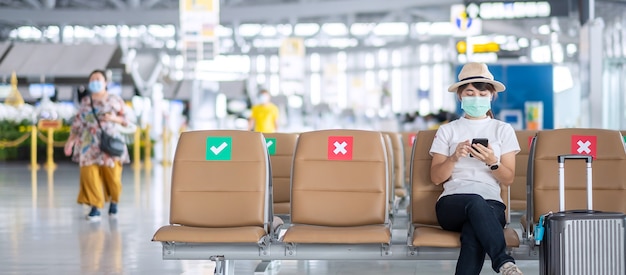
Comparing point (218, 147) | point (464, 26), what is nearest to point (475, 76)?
point (218, 147)

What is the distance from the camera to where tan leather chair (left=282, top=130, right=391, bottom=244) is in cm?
577

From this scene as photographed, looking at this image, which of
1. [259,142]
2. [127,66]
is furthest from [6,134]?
[259,142]

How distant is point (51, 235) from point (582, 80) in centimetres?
738

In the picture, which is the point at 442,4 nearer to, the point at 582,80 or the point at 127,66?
the point at 127,66

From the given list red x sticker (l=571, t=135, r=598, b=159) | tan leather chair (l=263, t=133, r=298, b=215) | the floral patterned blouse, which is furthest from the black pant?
the floral patterned blouse

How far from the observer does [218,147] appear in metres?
5.90

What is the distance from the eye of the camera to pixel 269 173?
5.83m

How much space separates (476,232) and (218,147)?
1701 mm

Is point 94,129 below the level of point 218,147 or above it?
above

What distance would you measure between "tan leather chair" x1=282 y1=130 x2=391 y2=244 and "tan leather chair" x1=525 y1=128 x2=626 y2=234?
0.88 metres

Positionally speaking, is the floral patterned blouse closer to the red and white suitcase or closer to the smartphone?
the smartphone

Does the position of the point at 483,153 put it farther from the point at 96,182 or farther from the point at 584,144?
the point at 96,182

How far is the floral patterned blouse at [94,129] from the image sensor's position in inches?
412

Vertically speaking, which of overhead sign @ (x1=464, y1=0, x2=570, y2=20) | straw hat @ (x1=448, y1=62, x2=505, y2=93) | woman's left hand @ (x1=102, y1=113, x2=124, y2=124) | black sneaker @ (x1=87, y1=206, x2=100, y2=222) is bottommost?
black sneaker @ (x1=87, y1=206, x2=100, y2=222)
